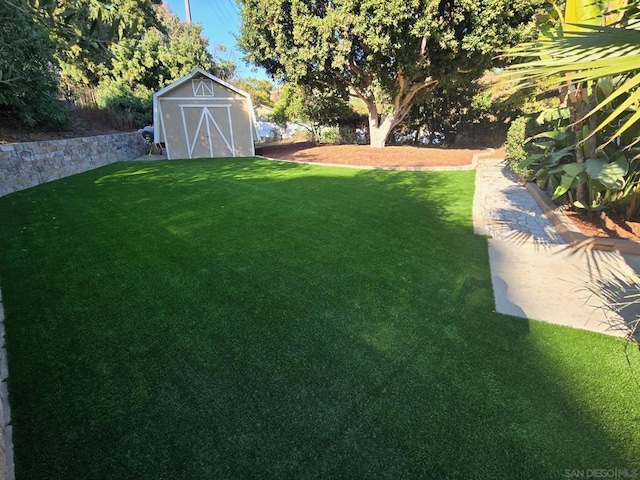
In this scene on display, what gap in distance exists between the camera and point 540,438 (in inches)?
64.6

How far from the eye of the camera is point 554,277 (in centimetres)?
330

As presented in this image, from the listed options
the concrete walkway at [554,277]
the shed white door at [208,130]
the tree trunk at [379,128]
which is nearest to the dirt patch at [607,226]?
the concrete walkway at [554,277]

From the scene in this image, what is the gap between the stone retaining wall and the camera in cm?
726

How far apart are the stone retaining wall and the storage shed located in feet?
7.22

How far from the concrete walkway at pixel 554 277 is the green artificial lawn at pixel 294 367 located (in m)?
0.19

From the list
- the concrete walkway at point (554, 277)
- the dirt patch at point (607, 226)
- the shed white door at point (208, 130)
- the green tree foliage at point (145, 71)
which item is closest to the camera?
the concrete walkway at point (554, 277)

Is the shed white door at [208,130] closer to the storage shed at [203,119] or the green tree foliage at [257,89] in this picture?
the storage shed at [203,119]

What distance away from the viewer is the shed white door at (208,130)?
13.7m

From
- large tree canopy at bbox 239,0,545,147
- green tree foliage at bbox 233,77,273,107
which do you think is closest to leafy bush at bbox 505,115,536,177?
large tree canopy at bbox 239,0,545,147

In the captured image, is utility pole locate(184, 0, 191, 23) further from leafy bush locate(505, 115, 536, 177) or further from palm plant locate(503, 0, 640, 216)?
palm plant locate(503, 0, 640, 216)

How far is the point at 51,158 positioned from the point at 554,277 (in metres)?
11.8

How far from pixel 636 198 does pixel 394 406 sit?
4.82 metres

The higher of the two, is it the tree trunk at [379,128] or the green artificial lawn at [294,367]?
the tree trunk at [379,128]

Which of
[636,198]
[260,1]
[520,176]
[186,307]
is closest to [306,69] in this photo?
[260,1]
